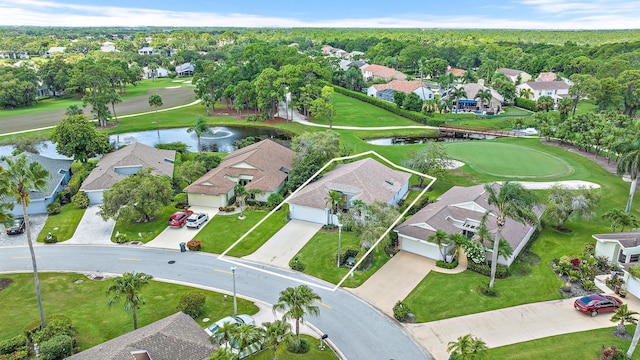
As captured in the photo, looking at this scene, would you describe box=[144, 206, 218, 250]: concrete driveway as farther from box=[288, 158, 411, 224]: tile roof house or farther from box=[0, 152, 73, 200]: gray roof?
box=[0, 152, 73, 200]: gray roof

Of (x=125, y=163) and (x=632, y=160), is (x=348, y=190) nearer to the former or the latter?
(x=632, y=160)

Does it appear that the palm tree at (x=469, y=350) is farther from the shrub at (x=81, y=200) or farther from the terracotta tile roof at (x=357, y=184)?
the shrub at (x=81, y=200)

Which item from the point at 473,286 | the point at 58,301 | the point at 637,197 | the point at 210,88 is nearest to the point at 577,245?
the point at 473,286

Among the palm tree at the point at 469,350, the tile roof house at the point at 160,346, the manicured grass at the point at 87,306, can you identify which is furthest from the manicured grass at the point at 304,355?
the palm tree at the point at 469,350

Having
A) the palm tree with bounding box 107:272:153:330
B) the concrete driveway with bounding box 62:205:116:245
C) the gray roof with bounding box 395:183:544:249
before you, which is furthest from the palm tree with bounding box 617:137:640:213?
the concrete driveway with bounding box 62:205:116:245

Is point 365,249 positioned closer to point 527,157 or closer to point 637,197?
point 637,197

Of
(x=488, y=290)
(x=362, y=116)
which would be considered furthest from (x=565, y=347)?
(x=362, y=116)
